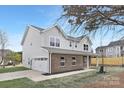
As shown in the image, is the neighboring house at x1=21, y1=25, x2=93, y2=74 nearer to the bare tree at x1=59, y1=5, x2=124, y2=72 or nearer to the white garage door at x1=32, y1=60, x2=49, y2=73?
the white garage door at x1=32, y1=60, x2=49, y2=73

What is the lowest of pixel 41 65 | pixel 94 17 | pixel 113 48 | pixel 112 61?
pixel 41 65

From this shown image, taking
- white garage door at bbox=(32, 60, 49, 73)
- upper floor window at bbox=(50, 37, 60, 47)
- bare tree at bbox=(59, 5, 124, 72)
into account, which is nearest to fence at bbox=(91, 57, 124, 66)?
upper floor window at bbox=(50, 37, 60, 47)

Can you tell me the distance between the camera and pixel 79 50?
17953 mm

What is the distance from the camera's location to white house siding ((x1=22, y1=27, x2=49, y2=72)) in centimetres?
1362

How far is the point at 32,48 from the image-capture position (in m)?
13.7

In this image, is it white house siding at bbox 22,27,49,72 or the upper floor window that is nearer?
white house siding at bbox 22,27,49,72

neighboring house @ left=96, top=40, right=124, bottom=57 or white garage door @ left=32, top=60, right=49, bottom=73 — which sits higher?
neighboring house @ left=96, top=40, right=124, bottom=57

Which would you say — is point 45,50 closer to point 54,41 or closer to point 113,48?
point 54,41

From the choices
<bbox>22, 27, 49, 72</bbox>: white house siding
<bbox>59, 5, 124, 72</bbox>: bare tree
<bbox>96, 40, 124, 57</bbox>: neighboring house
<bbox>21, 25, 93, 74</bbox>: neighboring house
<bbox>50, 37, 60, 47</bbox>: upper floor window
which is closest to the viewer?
<bbox>59, 5, 124, 72</bbox>: bare tree

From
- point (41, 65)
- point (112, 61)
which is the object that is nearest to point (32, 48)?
point (41, 65)
